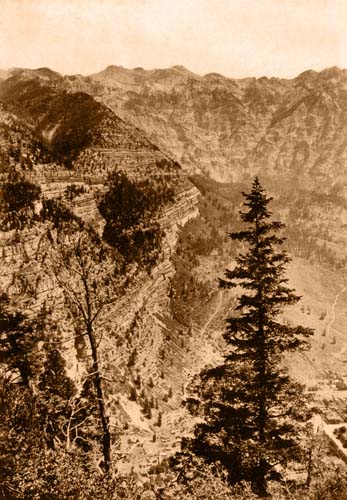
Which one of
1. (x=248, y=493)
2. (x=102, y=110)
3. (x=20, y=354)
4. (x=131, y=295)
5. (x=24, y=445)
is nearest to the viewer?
(x=24, y=445)

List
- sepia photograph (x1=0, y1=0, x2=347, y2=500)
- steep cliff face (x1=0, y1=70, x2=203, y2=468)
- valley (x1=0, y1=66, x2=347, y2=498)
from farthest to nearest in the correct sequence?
steep cliff face (x1=0, y1=70, x2=203, y2=468)
valley (x1=0, y1=66, x2=347, y2=498)
sepia photograph (x1=0, y1=0, x2=347, y2=500)

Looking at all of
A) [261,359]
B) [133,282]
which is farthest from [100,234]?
[261,359]

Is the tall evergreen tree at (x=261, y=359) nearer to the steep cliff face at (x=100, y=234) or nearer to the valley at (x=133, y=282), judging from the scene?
the valley at (x=133, y=282)

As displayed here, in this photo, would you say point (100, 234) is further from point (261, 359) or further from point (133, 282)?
point (261, 359)

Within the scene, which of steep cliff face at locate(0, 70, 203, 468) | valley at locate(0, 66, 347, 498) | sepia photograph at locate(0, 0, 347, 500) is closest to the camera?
sepia photograph at locate(0, 0, 347, 500)

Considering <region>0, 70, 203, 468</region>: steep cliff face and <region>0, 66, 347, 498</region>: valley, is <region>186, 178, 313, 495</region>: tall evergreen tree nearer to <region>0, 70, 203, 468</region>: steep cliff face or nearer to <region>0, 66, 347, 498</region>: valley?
<region>0, 66, 347, 498</region>: valley

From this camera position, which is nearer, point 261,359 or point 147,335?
point 261,359

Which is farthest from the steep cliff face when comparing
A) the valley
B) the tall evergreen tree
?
the tall evergreen tree

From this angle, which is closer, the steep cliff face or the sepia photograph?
the sepia photograph

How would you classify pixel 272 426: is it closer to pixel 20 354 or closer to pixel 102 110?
pixel 20 354

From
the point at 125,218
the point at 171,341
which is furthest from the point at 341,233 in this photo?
the point at 171,341

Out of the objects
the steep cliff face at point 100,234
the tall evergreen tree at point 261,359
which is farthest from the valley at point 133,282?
the tall evergreen tree at point 261,359
